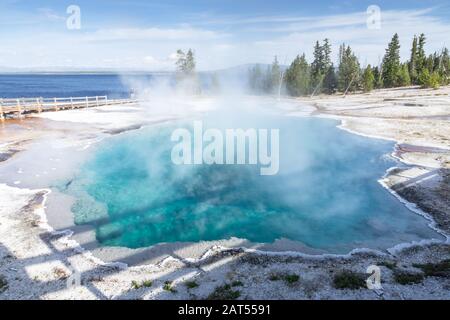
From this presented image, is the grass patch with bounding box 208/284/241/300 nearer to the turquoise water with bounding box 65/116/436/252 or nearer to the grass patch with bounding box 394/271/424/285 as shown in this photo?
Result: the turquoise water with bounding box 65/116/436/252

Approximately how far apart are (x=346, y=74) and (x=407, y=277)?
7130cm

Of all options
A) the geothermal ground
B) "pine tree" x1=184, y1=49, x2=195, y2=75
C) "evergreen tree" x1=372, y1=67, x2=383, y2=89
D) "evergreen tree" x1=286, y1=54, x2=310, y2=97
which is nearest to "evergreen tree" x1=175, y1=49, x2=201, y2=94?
"pine tree" x1=184, y1=49, x2=195, y2=75

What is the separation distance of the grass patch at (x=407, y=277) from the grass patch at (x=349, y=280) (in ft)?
3.00

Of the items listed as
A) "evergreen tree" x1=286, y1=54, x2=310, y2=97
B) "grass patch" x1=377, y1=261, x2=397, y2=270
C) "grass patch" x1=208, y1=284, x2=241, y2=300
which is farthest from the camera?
"evergreen tree" x1=286, y1=54, x2=310, y2=97

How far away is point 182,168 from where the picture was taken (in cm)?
2258

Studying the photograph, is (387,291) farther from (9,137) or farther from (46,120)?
Answer: (46,120)

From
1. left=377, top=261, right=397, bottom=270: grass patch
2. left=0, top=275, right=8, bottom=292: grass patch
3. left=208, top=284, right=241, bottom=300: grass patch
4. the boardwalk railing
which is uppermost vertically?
the boardwalk railing

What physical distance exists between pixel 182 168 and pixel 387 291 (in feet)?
51.3

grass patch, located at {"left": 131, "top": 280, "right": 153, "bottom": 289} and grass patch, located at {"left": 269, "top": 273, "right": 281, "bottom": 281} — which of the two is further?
grass patch, located at {"left": 269, "top": 273, "right": 281, "bottom": 281}

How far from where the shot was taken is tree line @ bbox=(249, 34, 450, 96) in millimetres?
73438

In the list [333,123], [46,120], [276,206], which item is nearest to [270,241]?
[276,206]

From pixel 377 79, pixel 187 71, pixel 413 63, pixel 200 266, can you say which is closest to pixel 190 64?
pixel 187 71

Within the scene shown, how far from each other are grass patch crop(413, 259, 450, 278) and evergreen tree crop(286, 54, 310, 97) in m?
66.3

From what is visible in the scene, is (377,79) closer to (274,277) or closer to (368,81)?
(368,81)
